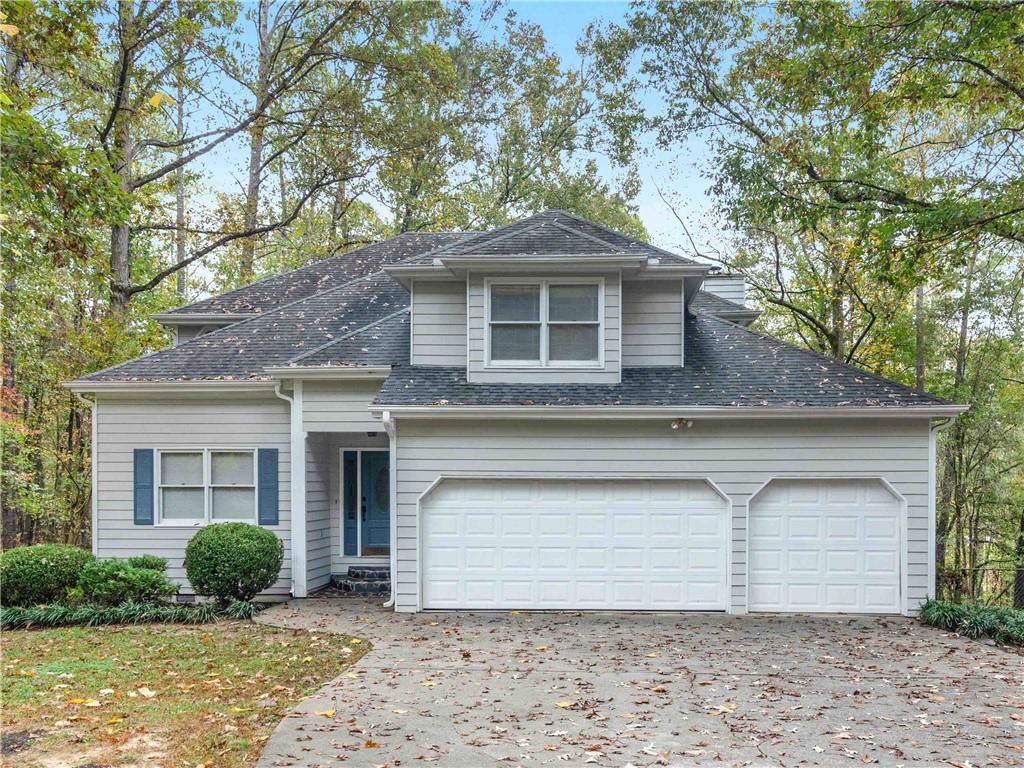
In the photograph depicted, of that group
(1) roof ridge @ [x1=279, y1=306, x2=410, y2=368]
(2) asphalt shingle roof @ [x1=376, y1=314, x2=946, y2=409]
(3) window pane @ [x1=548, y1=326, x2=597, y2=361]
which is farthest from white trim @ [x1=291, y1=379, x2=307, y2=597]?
(3) window pane @ [x1=548, y1=326, x2=597, y2=361]

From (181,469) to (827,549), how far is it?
10.1 metres

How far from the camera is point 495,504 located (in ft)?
34.8

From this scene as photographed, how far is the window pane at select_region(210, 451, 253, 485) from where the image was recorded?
12.0 m

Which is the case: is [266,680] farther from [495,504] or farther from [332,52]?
[332,52]

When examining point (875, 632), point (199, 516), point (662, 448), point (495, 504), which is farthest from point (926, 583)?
point (199, 516)

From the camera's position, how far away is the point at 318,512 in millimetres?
12117

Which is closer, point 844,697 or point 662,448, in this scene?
point 844,697

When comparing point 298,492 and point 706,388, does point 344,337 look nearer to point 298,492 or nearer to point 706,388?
point 298,492

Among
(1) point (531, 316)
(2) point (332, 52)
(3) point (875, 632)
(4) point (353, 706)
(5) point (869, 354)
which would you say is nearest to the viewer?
(4) point (353, 706)

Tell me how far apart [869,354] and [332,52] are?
1646cm

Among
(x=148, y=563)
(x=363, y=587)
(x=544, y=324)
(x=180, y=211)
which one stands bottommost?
(x=363, y=587)

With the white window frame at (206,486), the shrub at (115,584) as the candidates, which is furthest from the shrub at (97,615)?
the white window frame at (206,486)

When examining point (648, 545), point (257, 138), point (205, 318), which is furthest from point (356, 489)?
point (257, 138)

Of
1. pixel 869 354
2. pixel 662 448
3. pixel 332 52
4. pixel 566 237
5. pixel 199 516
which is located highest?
pixel 332 52
